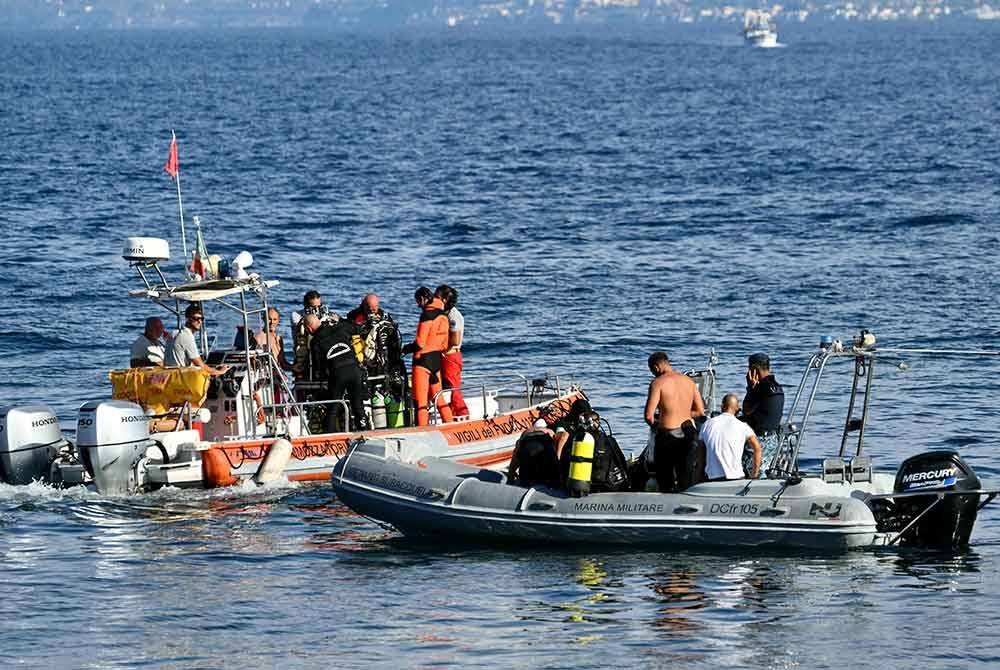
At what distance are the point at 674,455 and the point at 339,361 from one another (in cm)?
410

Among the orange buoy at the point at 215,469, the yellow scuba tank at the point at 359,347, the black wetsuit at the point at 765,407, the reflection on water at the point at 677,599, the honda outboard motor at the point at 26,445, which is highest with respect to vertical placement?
the yellow scuba tank at the point at 359,347

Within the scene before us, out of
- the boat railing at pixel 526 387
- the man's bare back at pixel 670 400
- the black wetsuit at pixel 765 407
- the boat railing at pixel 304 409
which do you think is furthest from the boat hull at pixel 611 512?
the boat railing at pixel 526 387

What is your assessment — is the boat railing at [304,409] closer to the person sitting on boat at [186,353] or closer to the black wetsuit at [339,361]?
the black wetsuit at [339,361]

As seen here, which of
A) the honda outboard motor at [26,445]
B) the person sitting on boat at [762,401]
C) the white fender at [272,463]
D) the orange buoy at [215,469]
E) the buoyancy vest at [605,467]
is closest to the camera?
the buoyancy vest at [605,467]

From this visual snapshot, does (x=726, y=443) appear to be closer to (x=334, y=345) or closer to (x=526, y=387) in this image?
(x=334, y=345)

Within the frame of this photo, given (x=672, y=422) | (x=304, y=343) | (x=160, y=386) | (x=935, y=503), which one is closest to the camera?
(x=935, y=503)

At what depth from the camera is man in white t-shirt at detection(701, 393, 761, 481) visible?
14938 mm

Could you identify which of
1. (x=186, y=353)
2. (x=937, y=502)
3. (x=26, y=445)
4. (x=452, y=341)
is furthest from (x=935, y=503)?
(x=26, y=445)

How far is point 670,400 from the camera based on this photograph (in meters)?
15.2

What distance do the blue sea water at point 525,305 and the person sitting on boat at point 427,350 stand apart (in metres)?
1.56

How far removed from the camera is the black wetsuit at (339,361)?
17797 millimetres

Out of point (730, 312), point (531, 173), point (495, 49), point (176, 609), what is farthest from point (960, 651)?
point (495, 49)

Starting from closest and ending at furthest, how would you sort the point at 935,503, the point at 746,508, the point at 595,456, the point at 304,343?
the point at 746,508 → the point at 935,503 → the point at 595,456 → the point at 304,343

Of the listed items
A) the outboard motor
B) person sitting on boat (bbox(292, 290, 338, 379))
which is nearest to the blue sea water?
the outboard motor
